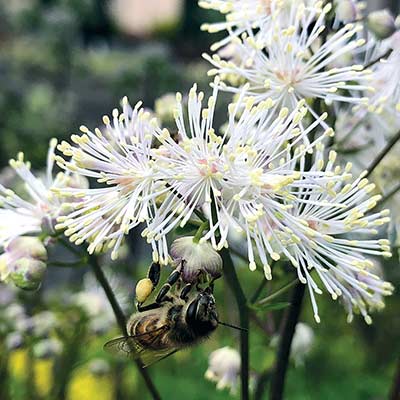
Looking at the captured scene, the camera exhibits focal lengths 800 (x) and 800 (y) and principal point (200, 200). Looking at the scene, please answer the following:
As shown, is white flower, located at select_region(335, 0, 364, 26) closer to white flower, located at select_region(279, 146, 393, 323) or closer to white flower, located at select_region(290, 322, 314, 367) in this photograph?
white flower, located at select_region(279, 146, 393, 323)

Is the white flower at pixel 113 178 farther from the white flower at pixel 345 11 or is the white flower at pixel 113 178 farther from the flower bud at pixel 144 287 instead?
the white flower at pixel 345 11

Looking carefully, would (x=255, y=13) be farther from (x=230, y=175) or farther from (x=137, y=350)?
(x=137, y=350)

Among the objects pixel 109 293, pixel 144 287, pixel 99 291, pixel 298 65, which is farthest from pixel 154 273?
pixel 99 291

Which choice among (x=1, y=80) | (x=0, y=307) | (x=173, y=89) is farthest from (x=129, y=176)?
(x=1, y=80)

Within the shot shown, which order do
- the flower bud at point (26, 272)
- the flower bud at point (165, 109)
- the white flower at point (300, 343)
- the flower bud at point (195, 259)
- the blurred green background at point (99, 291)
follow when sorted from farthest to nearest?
the blurred green background at point (99, 291), the white flower at point (300, 343), the flower bud at point (165, 109), the flower bud at point (26, 272), the flower bud at point (195, 259)

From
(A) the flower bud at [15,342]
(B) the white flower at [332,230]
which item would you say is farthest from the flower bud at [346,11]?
(A) the flower bud at [15,342]

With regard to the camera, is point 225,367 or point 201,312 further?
point 225,367
